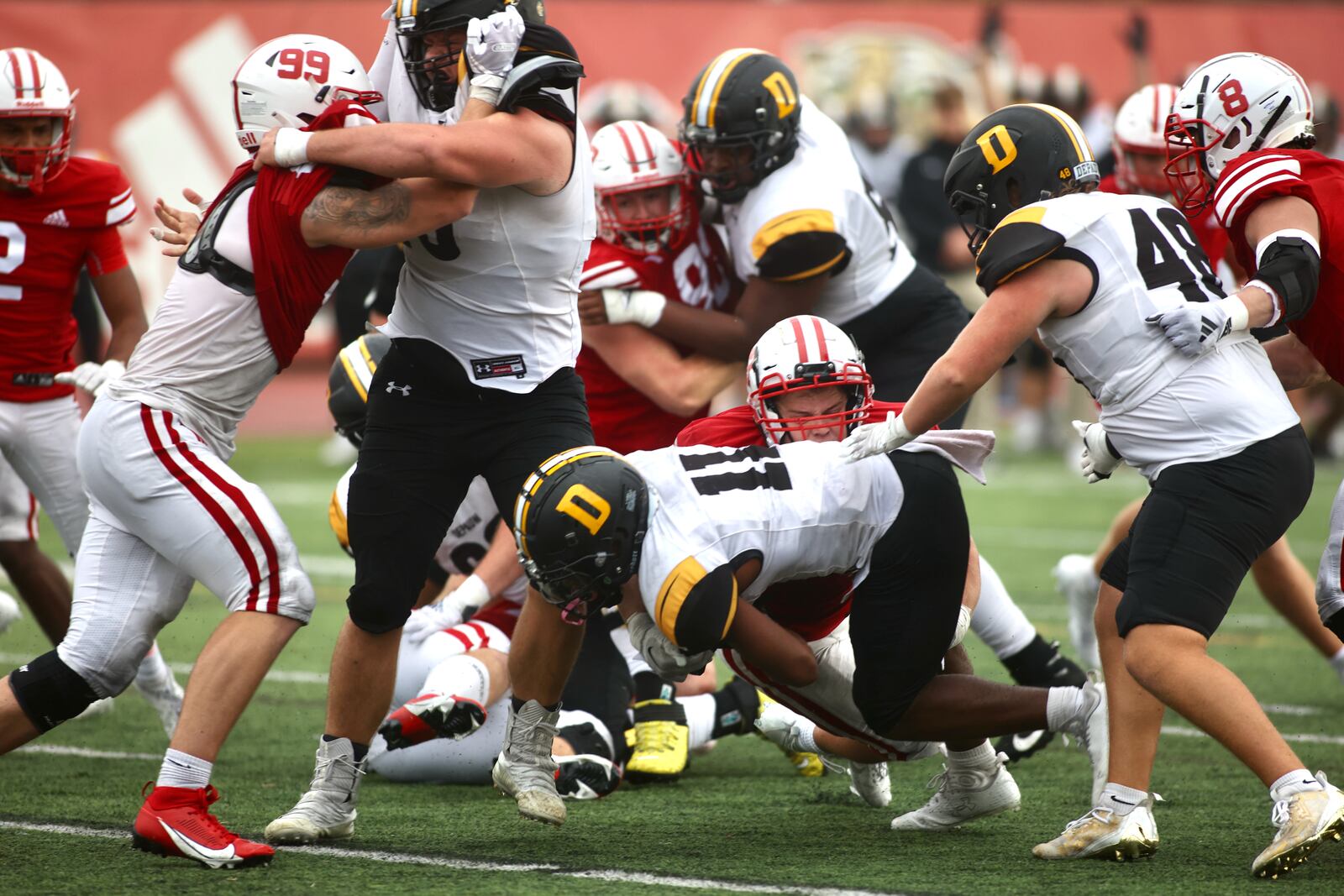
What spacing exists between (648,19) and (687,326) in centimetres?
1001

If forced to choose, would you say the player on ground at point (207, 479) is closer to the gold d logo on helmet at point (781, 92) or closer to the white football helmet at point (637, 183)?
the white football helmet at point (637, 183)

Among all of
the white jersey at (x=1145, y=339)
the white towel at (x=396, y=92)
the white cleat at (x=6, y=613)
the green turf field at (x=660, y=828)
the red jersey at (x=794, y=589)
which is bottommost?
the green turf field at (x=660, y=828)

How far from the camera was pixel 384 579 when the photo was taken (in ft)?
12.4

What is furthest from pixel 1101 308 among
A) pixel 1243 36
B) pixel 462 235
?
pixel 1243 36

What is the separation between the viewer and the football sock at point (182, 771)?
352 cm

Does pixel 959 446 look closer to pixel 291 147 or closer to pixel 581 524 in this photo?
pixel 581 524

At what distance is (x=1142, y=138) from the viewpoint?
215 inches

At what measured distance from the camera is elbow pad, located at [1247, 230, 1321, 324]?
358cm

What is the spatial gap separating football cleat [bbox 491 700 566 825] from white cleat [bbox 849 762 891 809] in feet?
2.88

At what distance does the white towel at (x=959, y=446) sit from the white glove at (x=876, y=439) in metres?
0.10

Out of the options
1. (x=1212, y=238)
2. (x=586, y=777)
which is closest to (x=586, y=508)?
(x=586, y=777)

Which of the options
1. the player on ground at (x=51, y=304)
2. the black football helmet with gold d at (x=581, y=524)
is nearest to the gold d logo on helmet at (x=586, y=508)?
the black football helmet with gold d at (x=581, y=524)

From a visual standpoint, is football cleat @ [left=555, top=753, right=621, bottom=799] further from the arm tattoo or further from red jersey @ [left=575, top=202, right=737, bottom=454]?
the arm tattoo

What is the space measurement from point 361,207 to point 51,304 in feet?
6.97
